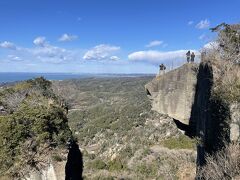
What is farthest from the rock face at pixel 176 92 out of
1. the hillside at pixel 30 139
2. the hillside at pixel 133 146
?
the hillside at pixel 30 139

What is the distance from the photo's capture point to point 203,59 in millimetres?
20859

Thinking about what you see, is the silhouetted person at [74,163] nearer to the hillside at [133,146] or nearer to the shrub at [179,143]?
the hillside at [133,146]

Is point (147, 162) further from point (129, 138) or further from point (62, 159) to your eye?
point (62, 159)

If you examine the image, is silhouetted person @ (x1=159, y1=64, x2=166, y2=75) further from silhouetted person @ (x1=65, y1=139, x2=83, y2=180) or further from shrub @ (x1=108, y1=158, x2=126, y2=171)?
shrub @ (x1=108, y1=158, x2=126, y2=171)

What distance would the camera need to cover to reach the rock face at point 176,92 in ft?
77.4

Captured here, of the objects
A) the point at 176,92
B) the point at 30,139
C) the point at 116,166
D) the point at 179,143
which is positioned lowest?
the point at 116,166

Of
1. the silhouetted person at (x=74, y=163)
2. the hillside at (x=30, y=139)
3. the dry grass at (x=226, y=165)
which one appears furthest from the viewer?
the silhouetted person at (x=74, y=163)

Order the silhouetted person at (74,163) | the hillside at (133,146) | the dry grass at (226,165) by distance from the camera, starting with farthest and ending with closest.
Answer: the hillside at (133,146) < the silhouetted person at (74,163) < the dry grass at (226,165)

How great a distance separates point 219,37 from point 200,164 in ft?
25.3

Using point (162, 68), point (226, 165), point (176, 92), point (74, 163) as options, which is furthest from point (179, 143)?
point (226, 165)

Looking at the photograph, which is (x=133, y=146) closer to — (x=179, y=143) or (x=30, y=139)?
(x=179, y=143)

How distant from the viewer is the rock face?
77.4ft

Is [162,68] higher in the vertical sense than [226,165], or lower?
higher

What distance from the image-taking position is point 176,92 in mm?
24359
